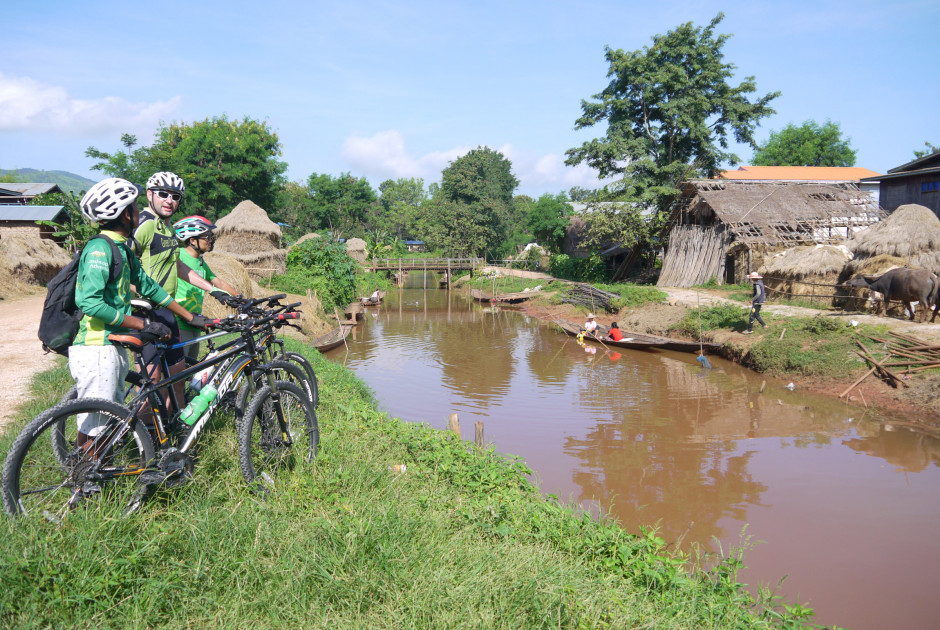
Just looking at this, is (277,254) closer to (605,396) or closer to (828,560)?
(605,396)

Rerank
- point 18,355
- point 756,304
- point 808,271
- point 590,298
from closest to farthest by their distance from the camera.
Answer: point 18,355
point 756,304
point 808,271
point 590,298

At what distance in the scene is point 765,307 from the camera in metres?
15.8

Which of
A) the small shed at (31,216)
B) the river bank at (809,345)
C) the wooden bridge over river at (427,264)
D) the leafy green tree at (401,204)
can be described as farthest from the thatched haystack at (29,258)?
the leafy green tree at (401,204)

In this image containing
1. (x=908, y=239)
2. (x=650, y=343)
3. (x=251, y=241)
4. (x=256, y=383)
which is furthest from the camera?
(x=251, y=241)

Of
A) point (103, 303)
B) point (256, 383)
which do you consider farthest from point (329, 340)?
point (103, 303)

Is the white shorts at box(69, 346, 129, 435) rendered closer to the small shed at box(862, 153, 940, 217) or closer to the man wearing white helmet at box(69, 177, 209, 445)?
the man wearing white helmet at box(69, 177, 209, 445)

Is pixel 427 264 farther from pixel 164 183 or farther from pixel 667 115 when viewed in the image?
pixel 164 183

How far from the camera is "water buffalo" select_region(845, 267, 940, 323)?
12.4 meters

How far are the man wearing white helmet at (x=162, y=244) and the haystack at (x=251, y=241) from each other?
56.6ft

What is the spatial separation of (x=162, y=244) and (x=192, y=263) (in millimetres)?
314

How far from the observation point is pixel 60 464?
A: 286 centimetres

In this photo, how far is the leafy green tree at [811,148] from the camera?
153 feet

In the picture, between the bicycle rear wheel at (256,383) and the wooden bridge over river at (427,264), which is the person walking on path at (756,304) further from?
the wooden bridge over river at (427,264)

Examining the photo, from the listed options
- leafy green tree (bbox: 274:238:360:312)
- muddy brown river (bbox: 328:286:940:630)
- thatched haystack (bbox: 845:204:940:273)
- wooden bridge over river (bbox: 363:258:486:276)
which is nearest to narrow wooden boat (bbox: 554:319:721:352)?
muddy brown river (bbox: 328:286:940:630)
